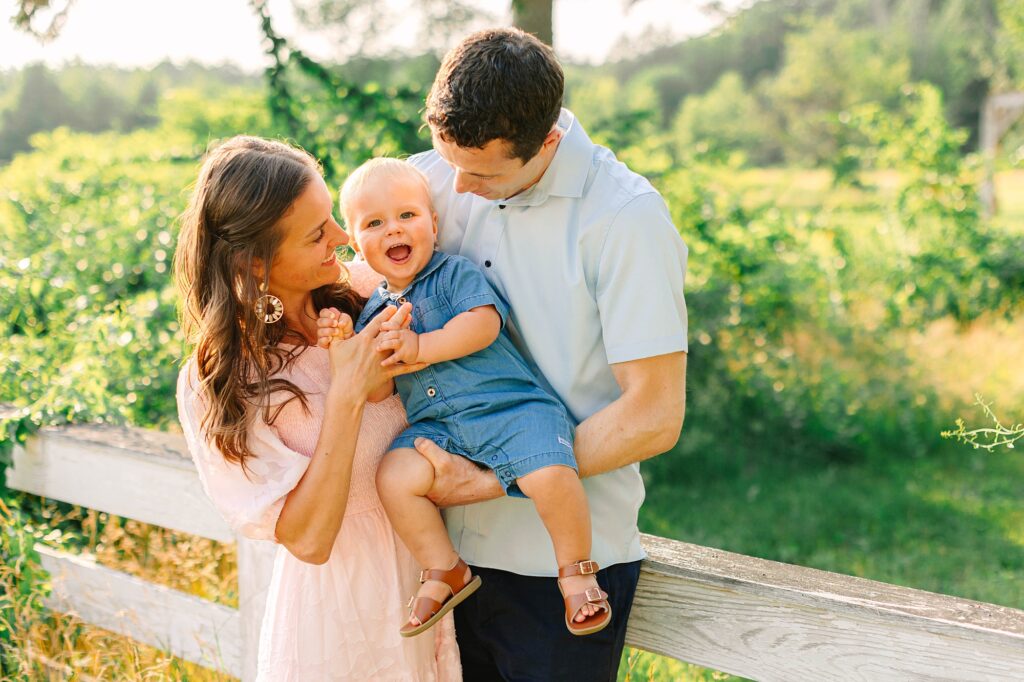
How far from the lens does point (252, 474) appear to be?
1.87m

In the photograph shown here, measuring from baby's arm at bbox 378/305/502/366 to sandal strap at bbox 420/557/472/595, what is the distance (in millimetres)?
403

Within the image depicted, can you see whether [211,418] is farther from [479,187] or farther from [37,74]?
[37,74]

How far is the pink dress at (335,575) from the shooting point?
1.91m

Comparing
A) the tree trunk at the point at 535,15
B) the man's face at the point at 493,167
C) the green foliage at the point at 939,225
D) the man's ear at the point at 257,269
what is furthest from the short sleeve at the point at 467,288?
the green foliage at the point at 939,225

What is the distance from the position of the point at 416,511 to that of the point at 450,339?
0.34 m

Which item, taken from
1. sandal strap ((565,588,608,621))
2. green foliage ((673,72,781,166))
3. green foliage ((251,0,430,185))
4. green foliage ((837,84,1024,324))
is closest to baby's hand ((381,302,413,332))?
sandal strap ((565,588,608,621))

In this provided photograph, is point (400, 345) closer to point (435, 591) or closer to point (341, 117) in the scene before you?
point (435, 591)

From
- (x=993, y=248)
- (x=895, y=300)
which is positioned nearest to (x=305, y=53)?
(x=895, y=300)

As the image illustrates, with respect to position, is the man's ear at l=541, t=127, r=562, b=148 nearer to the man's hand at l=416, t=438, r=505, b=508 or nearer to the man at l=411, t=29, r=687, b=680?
the man at l=411, t=29, r=687, b=680

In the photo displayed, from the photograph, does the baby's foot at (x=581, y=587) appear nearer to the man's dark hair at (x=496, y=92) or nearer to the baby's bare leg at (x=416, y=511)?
the baby's bare leg at (x=416, y=511)

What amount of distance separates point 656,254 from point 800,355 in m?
5.18

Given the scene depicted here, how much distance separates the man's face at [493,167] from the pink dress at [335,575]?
0.51m

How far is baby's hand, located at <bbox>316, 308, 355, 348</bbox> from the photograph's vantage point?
196cm

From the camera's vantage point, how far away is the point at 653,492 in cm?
601
